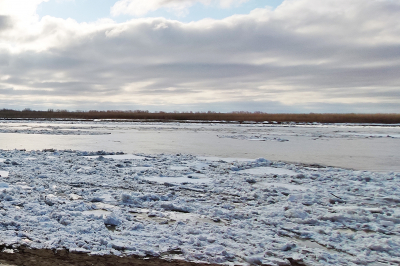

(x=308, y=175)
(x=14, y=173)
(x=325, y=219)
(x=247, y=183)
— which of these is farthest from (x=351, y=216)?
(x=14, y=173)

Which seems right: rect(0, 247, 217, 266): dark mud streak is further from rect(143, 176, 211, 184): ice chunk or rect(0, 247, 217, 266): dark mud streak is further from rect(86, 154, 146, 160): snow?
rect(86, 154, 146, 160): snow

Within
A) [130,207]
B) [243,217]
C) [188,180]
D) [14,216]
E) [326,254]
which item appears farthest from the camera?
[188,180]

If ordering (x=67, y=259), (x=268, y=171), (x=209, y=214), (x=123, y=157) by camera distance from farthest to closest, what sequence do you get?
(x=123, y=157) < (x=268, y=171) < (x=209, y=214) < (x=67, y=259)

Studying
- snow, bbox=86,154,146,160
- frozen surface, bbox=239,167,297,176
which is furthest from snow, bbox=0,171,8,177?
frozen surface, bbox=239,167,297,176

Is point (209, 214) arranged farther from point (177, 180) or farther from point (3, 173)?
point (3, 173)

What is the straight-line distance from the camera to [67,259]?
299 cm

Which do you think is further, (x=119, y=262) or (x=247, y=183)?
(x=247, y=183)

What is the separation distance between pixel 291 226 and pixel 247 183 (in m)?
2.49

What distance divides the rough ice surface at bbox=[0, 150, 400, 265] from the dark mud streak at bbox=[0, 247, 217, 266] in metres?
0.12

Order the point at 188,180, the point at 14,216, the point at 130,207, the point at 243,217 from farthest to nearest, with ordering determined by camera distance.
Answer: the point at 188,180 < the point at 130,207 < the point at 243,217 < the point at 14,216

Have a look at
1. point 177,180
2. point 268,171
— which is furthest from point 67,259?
point 268,171

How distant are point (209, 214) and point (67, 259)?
203cm

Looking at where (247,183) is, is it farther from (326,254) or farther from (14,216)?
(14,216)

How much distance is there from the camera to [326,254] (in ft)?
10.6
